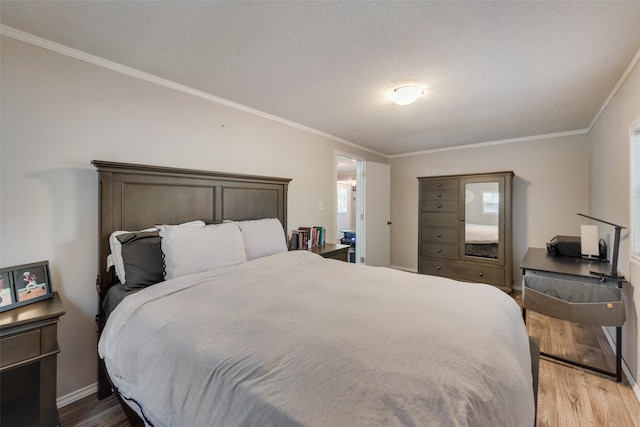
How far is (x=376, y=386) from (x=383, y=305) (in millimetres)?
613

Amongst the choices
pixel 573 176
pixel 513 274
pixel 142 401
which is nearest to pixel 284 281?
pixel 142 401

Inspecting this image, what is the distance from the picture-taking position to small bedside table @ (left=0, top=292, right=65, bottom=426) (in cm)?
126

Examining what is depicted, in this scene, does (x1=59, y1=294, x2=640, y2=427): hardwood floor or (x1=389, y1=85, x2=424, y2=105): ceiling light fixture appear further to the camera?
(x1=389, y1=85, x2=424, y2=105): ceiling light fixture

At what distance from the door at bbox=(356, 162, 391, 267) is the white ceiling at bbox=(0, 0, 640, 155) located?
195cm

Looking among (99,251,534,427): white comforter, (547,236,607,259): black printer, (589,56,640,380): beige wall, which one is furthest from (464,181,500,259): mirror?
(99,251,534,427): white comforter

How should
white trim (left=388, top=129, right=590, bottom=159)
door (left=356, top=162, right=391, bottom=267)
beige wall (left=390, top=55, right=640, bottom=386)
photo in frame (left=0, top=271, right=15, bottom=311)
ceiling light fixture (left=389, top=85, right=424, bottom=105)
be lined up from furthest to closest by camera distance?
door (left=356, top=162, right=391, bottom=267) → white trim (left=388, top=129, right=590, bottom=159) → ceiling light fixture (left=389, top=85, right=424, bottom=105) → beige wall (left=390, top=55, right=640, bottom=386) → photo in frame (left=0, top=271, right=15, bottom=311)

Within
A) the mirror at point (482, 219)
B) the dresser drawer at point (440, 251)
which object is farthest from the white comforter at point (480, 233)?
the dresser drawer at point (440, 251)

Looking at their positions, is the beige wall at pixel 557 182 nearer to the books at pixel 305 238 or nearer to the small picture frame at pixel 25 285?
the books at pixel 305 238

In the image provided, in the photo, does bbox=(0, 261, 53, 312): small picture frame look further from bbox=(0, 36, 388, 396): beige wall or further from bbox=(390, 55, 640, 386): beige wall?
bbox=(390, 55, 640, 386): beige wall

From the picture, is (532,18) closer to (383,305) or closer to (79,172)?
(383,305)

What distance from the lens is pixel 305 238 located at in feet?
10.4

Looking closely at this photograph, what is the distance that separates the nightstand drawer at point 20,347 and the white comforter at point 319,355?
273 millimetres

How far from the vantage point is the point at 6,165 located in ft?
5.06

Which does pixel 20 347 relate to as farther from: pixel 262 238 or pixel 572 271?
→ pixel 572 271
